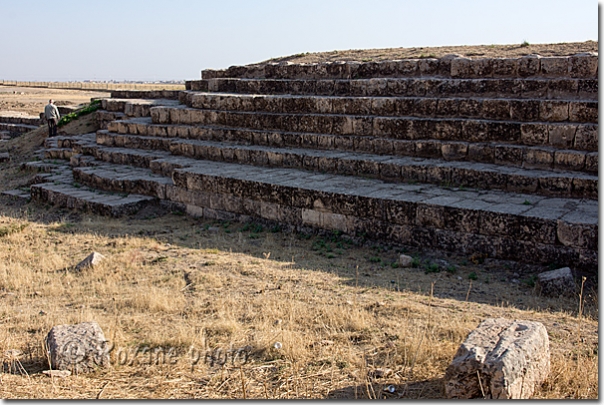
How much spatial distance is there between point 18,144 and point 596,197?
55.7 feet

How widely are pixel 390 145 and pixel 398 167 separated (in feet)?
2.92

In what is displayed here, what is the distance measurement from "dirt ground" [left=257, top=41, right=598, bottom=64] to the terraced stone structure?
1544 mm

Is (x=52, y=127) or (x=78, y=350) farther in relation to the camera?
(x=52, y=127)

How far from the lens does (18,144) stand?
1906cm

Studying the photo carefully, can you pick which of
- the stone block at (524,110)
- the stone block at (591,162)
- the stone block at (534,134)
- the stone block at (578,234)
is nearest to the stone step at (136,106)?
the stone block at (524,110)

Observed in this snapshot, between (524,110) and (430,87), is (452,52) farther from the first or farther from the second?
(524,110)

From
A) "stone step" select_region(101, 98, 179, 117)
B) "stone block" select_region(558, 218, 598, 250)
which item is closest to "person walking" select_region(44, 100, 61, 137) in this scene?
"stone step" select_region(101, 98, 179, 117)

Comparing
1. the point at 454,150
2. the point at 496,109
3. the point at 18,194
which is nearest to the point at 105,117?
the point at 18,194

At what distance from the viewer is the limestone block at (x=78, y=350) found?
15.2ft

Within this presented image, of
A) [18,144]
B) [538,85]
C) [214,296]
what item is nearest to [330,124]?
[538,85]

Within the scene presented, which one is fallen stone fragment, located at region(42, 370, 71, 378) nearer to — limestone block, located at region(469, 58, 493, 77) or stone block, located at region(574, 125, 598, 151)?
stone block, located at region(574, 125, 598, 151)

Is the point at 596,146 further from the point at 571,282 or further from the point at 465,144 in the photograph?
the point at 571,282

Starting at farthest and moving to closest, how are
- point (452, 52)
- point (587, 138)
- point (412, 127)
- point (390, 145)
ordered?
point (452, 52) → point (390, 145) → point (412, 127) → point (587, 138)

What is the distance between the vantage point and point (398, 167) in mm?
9430
